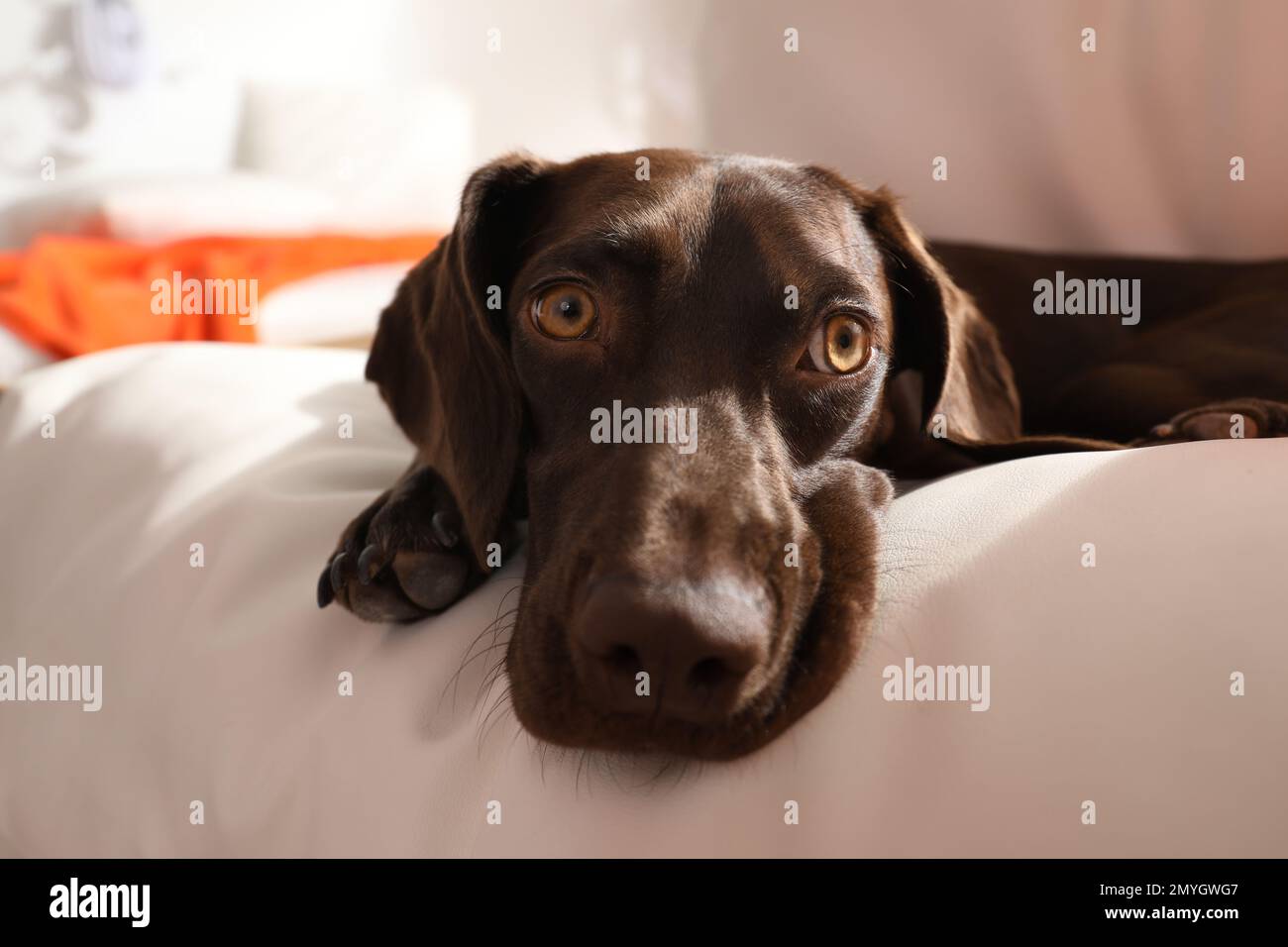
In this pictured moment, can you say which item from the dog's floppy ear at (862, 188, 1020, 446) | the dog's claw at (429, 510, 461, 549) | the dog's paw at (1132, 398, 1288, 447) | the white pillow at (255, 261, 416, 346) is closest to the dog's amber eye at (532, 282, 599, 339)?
the dog's claw at (429, 510, 461, 549)

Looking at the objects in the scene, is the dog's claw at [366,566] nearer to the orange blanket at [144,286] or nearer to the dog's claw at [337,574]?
the dog's claw at [337,574]

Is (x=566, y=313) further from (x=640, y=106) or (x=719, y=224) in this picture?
(x=640, y=106)

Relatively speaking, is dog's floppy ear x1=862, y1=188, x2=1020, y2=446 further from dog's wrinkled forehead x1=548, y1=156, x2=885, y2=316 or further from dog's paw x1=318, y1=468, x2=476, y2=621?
dog's paw x1=318, y1=468, x2=476, y2=621

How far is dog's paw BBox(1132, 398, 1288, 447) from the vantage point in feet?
5.96

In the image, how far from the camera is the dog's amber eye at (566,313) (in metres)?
1.65

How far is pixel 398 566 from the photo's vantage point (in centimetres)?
157

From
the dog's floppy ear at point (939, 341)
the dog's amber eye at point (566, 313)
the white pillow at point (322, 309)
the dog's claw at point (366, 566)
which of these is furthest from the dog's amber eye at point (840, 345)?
the white pillow at point (322, 309)

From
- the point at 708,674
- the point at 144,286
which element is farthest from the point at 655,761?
the point at 144,286

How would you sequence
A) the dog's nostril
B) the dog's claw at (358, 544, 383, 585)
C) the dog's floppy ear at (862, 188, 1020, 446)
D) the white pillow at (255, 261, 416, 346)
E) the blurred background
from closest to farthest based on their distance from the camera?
the dog's nostril < the dog's claw at (358, 544, 383, 585) < the dog's floppy ear at (862, 188, 1020, 446) < the blurred background < the white pillow at (255, 261, 416, 346)

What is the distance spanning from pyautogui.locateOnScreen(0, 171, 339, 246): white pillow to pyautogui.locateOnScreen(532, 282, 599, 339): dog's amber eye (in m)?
3.17

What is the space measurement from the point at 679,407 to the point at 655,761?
50 centimetres

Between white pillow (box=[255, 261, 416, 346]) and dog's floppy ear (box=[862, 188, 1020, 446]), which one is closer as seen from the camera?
dog's floppy ear (box=[862, 188, 1020, 446])
